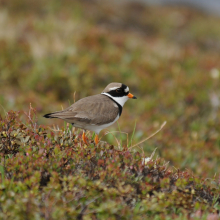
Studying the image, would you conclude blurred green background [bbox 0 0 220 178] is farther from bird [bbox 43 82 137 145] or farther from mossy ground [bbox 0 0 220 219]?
bird [bbox 43 82 137 145]

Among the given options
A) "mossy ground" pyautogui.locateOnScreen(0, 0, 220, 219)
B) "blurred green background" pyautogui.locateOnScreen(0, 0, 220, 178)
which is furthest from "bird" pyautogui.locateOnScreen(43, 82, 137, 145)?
"blurred green background" pyautogui.locateOnScreen(0, 0, 220, 178)

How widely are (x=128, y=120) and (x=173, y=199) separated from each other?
5.72m

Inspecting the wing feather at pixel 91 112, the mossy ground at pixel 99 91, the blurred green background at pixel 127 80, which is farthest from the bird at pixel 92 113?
the blurred green background at pixel 127 80

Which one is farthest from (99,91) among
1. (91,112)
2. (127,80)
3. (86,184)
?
(86,184)

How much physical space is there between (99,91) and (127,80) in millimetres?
1313

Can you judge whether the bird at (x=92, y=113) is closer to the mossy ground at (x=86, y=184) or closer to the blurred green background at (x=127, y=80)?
the mossy ground at (x=86, y=184)

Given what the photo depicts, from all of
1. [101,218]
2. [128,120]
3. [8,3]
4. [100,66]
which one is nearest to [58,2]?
[8,3]

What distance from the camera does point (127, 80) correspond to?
11.8 metres

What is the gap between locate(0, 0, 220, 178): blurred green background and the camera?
8945 mm

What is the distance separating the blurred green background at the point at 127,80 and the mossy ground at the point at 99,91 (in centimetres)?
3

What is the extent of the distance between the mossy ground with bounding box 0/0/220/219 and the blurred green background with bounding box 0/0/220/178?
0.03 metres

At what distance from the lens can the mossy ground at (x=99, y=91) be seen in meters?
3.89

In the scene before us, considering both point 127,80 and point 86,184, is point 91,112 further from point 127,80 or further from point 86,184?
point 127,80

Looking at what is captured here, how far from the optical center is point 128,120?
9672 mm
